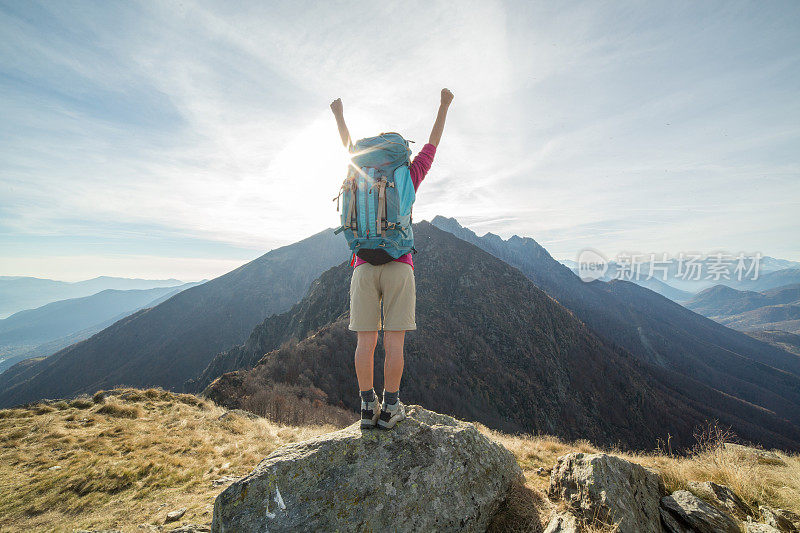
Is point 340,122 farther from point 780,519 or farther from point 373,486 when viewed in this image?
point 780,519

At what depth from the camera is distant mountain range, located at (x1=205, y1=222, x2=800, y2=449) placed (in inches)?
2060

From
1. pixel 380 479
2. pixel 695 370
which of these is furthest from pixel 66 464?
pixel 695 370

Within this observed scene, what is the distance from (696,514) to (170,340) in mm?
183130

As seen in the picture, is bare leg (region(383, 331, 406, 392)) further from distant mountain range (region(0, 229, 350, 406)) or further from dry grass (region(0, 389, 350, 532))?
distant mountain range (region(0, 229, 350, 406))

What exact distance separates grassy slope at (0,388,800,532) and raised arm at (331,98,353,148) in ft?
16.9

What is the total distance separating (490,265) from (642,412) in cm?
5502

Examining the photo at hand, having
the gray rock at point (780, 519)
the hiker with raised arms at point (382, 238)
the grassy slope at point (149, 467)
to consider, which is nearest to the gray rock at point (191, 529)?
the grassy slope at point (149, 467)

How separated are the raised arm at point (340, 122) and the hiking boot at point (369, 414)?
356cm

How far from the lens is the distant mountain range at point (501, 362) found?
52.3 meters

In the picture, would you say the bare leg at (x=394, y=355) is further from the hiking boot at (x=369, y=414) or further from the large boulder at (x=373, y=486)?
the large boulder at (x=373, y=486)

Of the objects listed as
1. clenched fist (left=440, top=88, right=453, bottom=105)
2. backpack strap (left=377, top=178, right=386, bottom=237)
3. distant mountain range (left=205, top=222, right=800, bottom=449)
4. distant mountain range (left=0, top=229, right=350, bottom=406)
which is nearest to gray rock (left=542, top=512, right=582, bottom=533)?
backpack strap (left=377, top=178, right=386, bottom=237)

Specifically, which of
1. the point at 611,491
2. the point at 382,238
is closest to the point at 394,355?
the point at 382,238

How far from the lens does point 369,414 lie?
159 inches

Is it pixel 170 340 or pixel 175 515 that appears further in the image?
pixel 170 340
